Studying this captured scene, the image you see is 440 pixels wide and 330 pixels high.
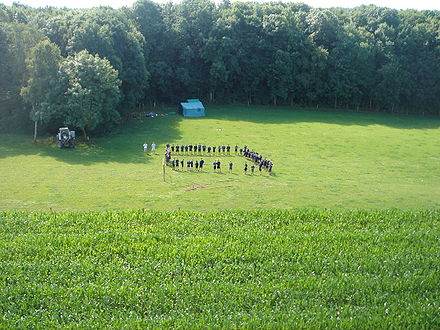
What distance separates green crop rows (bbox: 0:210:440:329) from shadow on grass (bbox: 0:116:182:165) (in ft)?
44.8

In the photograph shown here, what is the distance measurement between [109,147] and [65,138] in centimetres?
403

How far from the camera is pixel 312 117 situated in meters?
59.2

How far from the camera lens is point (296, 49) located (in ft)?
210

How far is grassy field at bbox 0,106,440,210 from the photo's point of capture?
2788 cm

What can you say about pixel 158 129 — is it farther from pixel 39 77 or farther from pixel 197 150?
pixel 39 77

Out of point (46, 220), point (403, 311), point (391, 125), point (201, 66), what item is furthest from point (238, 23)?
point (403, 311)

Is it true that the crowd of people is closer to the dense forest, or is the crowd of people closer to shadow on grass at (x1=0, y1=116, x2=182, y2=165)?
shadow on grass at (x1=0, y1=116, x2=182, y2=165)

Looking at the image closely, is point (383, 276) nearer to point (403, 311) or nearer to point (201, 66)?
point (403, 311)

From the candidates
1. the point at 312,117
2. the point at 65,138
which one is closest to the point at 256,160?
the point at 65,138

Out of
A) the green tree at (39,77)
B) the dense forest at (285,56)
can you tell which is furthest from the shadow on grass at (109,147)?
the dense forest at (285,56)

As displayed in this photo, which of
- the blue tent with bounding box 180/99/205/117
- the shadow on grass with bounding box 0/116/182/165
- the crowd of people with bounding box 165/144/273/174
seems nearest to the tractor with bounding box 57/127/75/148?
the shadow on grass with bounding box 0/116/182/165

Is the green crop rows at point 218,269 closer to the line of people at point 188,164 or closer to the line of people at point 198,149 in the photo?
the line of people at point 188,164

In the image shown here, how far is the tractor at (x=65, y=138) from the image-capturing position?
40.0 metres

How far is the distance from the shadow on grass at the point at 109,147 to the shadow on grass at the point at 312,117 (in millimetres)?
11576
